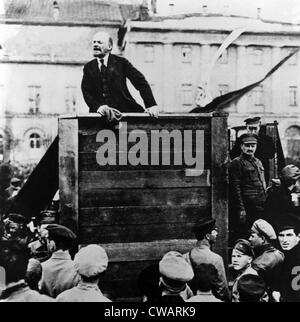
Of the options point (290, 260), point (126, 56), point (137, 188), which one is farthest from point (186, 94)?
point (290, 260)

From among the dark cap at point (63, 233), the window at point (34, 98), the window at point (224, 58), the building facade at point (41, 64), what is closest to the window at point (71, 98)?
the building facade at point (41, 64)

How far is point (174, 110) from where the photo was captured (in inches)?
150

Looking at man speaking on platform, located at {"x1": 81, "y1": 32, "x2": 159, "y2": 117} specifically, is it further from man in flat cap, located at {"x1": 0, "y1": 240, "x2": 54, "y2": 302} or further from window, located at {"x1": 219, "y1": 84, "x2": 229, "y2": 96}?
man in flat cap, located at {"x1": 0, "y1": 240, "x2": 54, "y2": 302}

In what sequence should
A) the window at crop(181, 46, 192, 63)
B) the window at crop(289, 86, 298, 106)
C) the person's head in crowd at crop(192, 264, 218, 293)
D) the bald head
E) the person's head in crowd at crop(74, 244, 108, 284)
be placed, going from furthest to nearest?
the window at crop(289, 86, 298, 106) < the window at crop(181, 46, 192, 63) < the bald head < the person's head in crowd at crop(192, 264, 218, 293) < the person's head in crowd at crop(74, 244, 108, 284)

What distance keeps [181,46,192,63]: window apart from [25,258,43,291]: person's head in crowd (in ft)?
5.91

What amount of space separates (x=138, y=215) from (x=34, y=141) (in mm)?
932

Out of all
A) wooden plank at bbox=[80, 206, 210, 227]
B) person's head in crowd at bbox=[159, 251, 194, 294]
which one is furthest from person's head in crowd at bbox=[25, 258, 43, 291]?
person's head in crowd at bbox=[159, 251, 194, 294]

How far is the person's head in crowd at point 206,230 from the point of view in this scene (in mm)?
3664

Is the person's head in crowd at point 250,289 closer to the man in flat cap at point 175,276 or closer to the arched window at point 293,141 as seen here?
the man in flat cap at point 175,276

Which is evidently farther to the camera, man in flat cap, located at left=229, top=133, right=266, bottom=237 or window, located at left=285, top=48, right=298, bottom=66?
window, located at left=285, top=48, right=298, bottom=66

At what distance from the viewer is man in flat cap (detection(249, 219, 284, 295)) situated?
383cm

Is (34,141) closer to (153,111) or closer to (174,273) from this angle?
(153,111)

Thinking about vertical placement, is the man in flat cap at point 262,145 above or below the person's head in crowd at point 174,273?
above

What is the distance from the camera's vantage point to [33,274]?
3.62m
